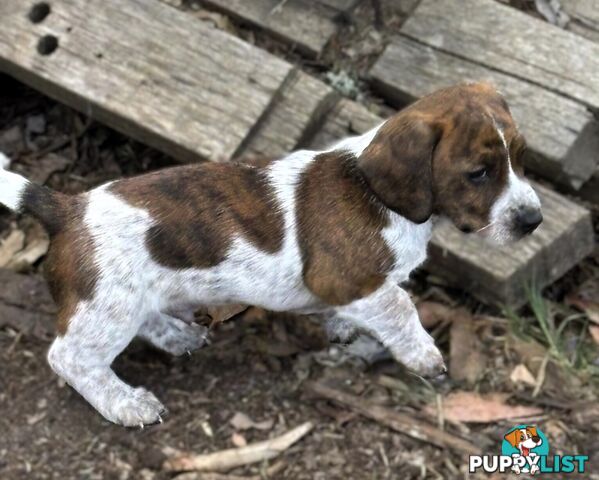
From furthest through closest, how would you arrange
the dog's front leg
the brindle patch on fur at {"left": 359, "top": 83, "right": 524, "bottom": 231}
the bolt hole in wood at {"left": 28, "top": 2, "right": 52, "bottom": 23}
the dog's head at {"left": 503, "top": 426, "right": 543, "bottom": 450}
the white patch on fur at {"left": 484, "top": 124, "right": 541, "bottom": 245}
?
the bolt hole in wood at {"left": 28, "top": 2, "right": 52, "bottom": 23}
the dog's head at {"left": 503, "top": 426, "right": 543, "bottom": 450}
the dog's front leg
the white patch on fur at {"left": 484, "top": 124, "right": 541, "bottom": 245}
the brindle patch on fur at {"left": 359, "top": 83, "right": 524, "bottom": 231}

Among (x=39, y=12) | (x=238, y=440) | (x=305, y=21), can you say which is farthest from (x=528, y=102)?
(x=39, y=12)

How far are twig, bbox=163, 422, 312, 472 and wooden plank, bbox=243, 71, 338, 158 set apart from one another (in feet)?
4.59

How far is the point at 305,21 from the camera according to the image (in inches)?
193

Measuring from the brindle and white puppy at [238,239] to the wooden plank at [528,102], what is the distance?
1118mm

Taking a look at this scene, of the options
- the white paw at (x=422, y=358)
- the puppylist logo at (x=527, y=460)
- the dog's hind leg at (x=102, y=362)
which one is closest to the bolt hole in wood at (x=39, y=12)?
the dog's hind leg at (x=102, y=362)

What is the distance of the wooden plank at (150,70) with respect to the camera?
14.7ft

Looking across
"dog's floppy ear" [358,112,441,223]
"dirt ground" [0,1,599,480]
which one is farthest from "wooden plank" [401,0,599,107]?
"dog's floppy ear" [358,112,441,223]

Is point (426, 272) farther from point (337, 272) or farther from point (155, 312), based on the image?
point (155, 312)

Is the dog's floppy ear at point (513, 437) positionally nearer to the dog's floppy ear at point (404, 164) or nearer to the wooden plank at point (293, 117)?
the dog's floppy ear at point (404, 164)

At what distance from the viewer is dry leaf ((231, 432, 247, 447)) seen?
414 centimetres

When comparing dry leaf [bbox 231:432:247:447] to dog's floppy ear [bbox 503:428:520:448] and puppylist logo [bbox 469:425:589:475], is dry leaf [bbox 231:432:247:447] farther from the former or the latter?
dog's floppy ear [bbox 503:428:520:448]

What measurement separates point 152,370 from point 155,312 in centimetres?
69

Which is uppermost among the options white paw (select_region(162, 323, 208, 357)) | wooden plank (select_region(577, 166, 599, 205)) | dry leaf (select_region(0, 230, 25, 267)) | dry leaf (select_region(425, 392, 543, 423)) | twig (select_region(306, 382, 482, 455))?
wooden plank (select_region(577, 166, 599, 205))

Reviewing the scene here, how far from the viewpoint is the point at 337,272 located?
3.66m
